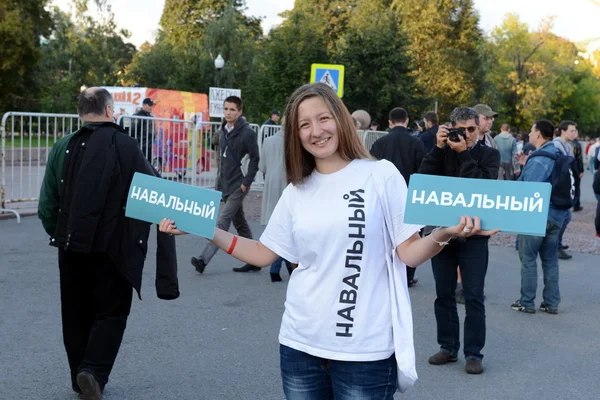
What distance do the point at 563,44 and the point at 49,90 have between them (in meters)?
55.6

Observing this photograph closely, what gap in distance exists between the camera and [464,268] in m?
5.53

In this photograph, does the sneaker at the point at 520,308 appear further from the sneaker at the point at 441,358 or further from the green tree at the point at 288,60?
the green tree at the point at 288,60

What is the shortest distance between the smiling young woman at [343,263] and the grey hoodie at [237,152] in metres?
6.13

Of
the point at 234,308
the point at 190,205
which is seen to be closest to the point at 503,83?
the point at 234,308

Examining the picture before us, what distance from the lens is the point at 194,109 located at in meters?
26.0

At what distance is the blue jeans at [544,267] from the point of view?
7.49 meters

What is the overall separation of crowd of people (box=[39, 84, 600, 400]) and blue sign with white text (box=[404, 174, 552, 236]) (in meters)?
0.05

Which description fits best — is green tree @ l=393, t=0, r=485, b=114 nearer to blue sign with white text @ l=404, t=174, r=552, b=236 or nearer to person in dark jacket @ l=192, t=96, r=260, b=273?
person in dark jacket @ l=192, t=96, r=260, b=273

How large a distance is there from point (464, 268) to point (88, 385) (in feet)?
9.04

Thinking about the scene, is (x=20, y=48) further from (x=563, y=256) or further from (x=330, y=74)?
(x=563, y=256)

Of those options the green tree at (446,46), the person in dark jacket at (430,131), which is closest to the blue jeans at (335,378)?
the person in dark jacket at (430,131)

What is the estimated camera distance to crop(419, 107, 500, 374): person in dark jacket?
17.7 feet

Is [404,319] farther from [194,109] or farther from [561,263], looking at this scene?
[194,109]

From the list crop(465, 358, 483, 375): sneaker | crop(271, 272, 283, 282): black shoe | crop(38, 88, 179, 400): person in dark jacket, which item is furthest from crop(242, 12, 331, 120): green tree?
crop(38, 88, 179, 400): person in dark jacket
